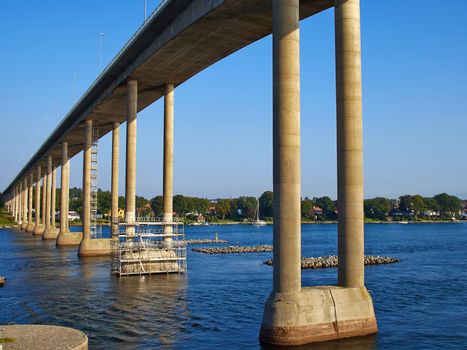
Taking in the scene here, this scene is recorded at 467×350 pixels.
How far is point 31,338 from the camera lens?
67.5 feet

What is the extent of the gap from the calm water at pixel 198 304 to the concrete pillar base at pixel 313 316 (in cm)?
65

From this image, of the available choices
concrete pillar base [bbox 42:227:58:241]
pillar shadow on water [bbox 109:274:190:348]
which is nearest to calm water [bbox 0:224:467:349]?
pillar shadow on water [bbox 109:274:190:348]

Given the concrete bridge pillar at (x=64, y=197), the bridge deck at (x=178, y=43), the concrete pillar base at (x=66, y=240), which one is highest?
the bridge deck at (x=178, y=43)

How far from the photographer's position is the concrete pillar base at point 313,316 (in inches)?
942

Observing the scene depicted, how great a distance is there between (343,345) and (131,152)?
42.1 meters

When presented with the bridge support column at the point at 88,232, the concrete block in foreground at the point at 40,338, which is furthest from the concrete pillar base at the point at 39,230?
the concrete block in foreground at the point at 40,338

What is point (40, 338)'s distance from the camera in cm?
2053

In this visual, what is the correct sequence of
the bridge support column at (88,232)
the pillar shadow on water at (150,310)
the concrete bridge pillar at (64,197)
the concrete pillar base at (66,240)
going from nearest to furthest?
the pillar shadow on water at (150,310), the bridge support column at (88,232), the concrete pillar base at (66,240), the concrete bridge pillar at (64,197)

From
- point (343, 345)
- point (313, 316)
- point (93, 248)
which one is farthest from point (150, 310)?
point (93, 248)

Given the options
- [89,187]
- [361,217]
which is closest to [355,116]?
[361,217]

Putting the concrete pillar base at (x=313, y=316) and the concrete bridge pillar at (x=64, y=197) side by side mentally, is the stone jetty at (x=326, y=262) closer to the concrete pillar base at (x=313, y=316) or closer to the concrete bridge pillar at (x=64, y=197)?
the concrete pillar base at (x=313, y=316)

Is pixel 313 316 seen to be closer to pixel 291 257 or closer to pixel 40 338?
pixel 291 257

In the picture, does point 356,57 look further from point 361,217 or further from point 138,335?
point 138,335

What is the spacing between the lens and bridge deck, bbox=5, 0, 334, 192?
125ft
